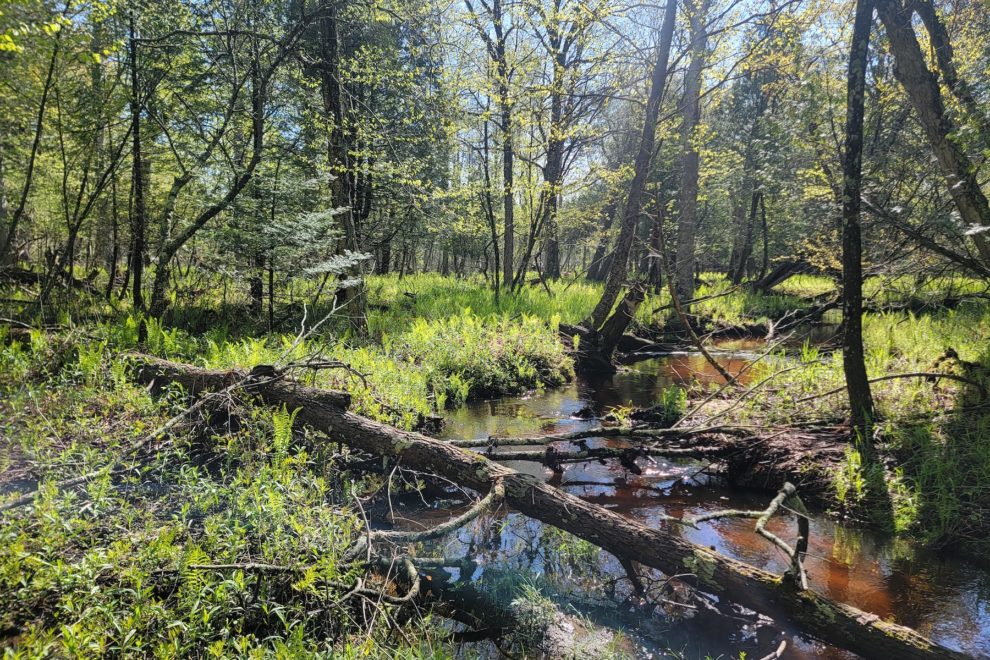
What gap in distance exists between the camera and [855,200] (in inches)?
161

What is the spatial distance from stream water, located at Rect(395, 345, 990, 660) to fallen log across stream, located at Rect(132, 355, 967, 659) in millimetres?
254

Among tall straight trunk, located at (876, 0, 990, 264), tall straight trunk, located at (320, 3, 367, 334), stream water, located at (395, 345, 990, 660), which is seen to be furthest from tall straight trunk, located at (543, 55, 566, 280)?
stream water, located at (395, 345, 990, 660)

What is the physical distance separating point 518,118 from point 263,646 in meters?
10.4

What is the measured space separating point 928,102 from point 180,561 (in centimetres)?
742

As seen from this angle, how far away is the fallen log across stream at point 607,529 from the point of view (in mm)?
2418

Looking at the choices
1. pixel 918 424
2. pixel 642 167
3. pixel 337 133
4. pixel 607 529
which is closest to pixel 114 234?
pixel 337 133

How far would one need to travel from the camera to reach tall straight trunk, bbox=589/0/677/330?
830 cm

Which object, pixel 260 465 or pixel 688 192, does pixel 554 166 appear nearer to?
pixel 688 192

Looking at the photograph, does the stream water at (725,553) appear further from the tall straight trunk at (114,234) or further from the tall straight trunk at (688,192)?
the tall straight trunk at (114,234)

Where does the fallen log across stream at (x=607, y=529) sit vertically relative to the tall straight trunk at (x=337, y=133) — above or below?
below

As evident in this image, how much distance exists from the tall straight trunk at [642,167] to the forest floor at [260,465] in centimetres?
189

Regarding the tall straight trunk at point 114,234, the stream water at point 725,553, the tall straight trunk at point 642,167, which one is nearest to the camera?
the stream water at point 725,553

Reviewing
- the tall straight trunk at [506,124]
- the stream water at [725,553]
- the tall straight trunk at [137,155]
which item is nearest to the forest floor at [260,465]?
the stream water at [725,553]

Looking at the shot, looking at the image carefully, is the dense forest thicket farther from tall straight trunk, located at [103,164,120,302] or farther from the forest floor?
tall straight trunk, located at [103,164,120,302]
